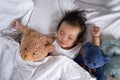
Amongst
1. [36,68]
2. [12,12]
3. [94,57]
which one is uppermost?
[12,12]

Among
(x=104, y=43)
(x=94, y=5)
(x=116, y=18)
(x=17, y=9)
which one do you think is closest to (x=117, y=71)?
(x=104, y=43)

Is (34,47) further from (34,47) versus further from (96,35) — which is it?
(96,35)

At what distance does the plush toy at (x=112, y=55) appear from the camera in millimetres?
1212

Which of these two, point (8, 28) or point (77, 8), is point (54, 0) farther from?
point (8, 28)

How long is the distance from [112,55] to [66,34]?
0.89ft

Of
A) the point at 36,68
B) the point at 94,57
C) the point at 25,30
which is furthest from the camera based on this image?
the point at 25,30

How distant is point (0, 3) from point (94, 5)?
543 mm

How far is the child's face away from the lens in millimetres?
1330

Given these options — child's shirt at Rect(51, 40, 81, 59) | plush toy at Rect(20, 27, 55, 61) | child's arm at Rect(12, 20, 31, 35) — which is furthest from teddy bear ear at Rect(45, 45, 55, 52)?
child's arm at Rect(12, 20, 31, 35)

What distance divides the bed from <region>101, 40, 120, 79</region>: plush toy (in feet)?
0.19

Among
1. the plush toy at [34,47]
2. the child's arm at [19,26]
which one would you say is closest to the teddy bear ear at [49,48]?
the plush toy at [34,47]

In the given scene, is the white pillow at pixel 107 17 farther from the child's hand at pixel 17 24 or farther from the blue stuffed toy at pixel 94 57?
the child's hand at pixel 17 24

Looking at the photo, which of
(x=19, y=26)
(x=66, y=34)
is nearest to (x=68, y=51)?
(x=66, y=34)

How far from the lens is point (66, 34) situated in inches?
52.4
